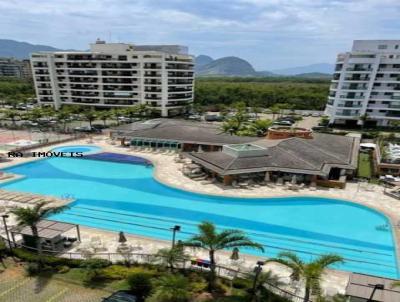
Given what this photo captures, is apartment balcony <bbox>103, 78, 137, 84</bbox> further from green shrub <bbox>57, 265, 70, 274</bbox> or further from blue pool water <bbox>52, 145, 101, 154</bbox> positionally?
green shrub <bbox>57, 265, 70, 274</bbox>

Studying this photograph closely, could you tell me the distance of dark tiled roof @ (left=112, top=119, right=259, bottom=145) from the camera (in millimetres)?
44750

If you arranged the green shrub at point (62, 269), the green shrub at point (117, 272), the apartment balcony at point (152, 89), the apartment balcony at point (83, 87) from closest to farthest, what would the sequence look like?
1. the green shrub at point (117, 272)
2. the green shrub at point (62, 269)
3. the apartment balcony at point (152, 89)
4. the apartment balcony at point (83, 87)

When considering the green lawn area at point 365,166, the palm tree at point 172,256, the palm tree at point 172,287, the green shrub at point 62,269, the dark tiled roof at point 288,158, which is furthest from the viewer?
the green lawn area at point 365,166

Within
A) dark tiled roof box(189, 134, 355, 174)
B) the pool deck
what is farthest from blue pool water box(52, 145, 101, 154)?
dark tiled roof box(189, 134, 355, 174)

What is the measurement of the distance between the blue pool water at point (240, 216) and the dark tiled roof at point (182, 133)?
38.8 ft

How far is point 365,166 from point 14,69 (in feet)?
704

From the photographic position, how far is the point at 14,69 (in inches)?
7603

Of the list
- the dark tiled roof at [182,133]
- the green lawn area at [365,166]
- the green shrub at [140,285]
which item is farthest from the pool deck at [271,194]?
the dark tiled roof at [182,133]

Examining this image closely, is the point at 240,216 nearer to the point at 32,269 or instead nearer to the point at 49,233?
the point at 49,233

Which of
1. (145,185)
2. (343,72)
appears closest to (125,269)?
(145,185)

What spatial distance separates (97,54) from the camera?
7669 cm

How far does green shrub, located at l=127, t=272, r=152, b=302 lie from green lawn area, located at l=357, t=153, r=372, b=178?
30979 mm

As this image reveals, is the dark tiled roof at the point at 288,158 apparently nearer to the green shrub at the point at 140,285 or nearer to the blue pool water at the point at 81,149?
the green shrub at the point at 140,285

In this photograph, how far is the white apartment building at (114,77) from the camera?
245ft
